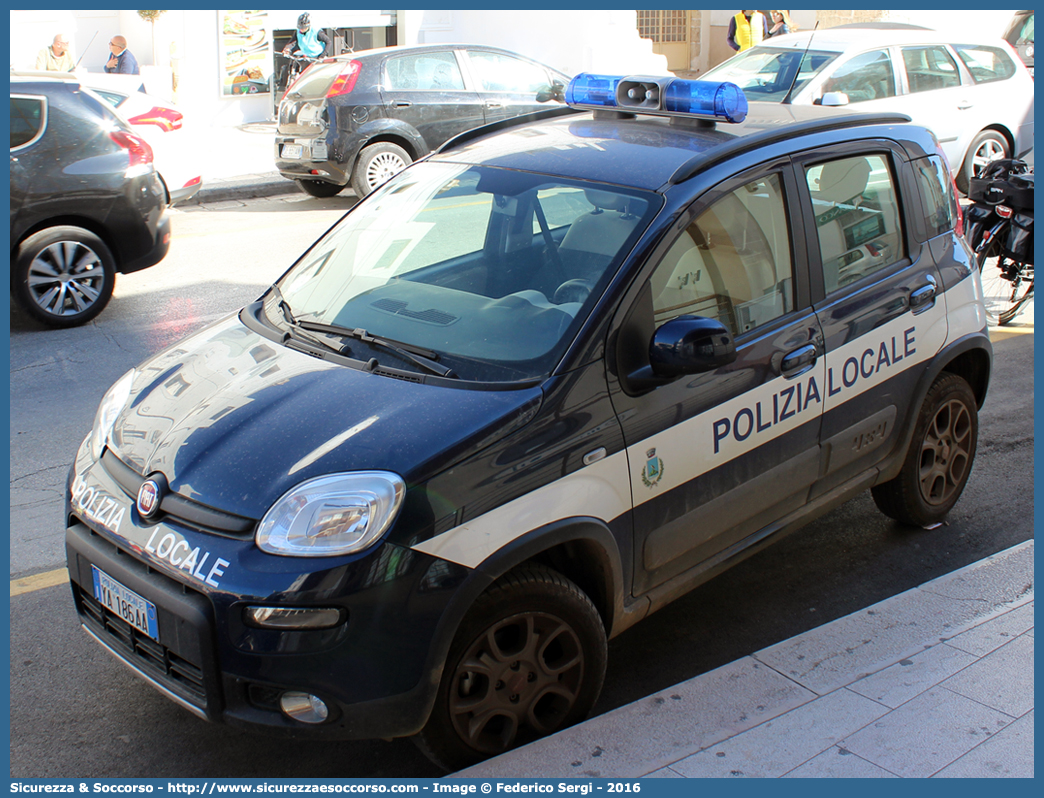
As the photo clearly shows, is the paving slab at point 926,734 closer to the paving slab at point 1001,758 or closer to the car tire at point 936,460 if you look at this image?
the paving slab at point 1001,758

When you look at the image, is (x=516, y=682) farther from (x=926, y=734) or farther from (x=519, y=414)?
(x=926, y=734)

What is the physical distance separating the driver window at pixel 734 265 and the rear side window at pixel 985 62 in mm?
9611

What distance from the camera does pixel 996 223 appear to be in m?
8.06

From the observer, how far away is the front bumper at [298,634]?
2.77m

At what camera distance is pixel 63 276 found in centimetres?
778

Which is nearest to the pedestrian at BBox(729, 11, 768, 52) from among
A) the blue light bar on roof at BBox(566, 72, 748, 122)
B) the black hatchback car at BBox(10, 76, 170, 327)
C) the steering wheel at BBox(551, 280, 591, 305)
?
→ the black hatchback car at BBox(10, 76, 170, 327)

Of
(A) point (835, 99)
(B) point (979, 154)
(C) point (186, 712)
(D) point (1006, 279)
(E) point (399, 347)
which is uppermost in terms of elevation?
(A) point (835, 99)

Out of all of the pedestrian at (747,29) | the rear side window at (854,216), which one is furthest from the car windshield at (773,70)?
the pedestrian at (747,29)

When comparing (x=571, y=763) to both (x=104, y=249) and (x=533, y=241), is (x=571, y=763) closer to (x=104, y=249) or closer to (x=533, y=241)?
(x=533, y=241)

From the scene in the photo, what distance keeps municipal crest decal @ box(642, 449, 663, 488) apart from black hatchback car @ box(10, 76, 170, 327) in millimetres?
5870

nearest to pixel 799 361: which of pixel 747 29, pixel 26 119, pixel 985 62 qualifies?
pixel 26 119

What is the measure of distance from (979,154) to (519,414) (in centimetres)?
1092

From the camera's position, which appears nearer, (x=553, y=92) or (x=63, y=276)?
(x=63, y=276)

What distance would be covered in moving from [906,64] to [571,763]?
34.6 feet
